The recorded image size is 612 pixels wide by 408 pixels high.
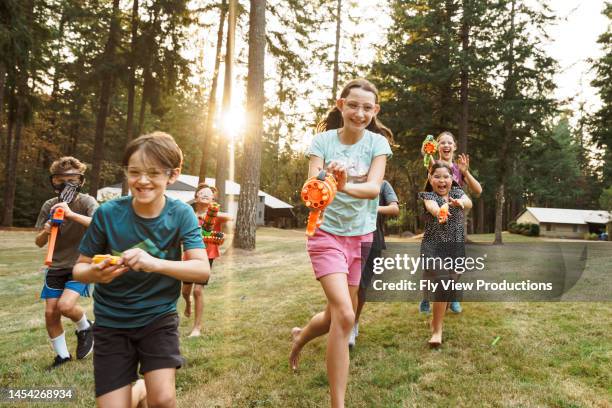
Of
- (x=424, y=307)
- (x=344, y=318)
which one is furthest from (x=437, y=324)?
(x=344, y=318)

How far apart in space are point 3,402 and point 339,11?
25868mm

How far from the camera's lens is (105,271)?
7.73ft

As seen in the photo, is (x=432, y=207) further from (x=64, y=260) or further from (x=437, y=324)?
(x=64, y=260)

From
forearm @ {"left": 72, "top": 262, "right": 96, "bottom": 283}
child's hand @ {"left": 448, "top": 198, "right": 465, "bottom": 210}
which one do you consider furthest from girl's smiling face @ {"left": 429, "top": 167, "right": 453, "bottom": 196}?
forearm @ {"left": 72, "top": 262, "right": 96, "bottom": 283}

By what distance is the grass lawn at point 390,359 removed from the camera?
3.79 metres

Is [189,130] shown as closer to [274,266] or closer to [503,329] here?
[274,266]

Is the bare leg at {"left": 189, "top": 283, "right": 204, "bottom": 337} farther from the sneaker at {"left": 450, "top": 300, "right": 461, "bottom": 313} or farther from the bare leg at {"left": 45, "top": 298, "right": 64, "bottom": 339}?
the sneaker at {"left": 450, "top": 300, "right": 461, "bottom": 313}

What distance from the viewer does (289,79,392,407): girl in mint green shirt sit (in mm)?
3312

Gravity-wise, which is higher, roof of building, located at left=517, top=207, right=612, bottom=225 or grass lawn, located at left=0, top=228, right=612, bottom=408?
roof of building, located at left=517, top=207, right=612, bottom=225

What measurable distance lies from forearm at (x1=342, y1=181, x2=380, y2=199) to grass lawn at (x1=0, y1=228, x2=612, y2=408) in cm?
177

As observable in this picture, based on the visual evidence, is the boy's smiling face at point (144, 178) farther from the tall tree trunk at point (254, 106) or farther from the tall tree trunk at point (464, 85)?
the tall tree trunk at point (464, 85)

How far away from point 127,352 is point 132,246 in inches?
25.7

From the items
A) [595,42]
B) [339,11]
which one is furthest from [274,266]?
[595,42]

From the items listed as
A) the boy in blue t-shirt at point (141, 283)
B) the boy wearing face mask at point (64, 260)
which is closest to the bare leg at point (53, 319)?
the boy wearing face mask at point (64, 260)
